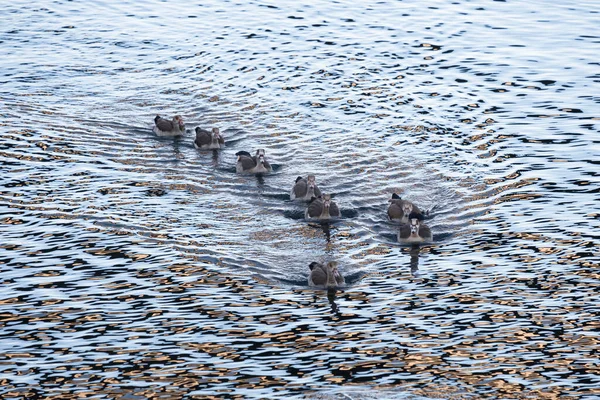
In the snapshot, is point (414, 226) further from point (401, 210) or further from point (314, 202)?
point (314, 202)

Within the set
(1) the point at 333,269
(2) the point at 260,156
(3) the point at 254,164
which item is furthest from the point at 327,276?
(3) the point at 254,164

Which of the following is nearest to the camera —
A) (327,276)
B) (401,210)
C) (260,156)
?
(327,276)

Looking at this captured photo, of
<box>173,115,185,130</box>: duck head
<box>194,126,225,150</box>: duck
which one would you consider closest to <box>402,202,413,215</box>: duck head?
<box>194,126,225,150</box>: duck

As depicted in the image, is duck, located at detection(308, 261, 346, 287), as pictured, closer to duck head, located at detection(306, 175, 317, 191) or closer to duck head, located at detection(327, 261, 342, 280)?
duck head, located at detection(327, 261, 342, 280)

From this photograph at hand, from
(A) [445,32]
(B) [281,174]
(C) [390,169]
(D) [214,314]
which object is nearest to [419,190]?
(C) [390,169]

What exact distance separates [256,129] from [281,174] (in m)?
4.24

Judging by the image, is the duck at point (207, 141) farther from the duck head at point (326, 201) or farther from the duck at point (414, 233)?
the duck at point (414, 233)

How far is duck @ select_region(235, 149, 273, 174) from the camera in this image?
35781 millimetres

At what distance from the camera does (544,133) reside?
38.8 metres

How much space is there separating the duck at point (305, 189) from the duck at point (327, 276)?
5782 mm

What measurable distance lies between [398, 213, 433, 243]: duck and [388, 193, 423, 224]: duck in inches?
31.2

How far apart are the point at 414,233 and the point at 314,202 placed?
358cm

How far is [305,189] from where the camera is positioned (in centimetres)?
3372

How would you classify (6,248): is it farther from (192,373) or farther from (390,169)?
(390,169)
